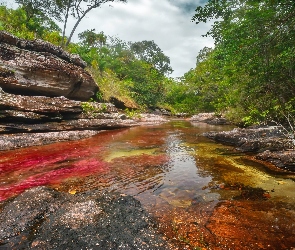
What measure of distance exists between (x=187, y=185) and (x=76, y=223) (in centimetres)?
268

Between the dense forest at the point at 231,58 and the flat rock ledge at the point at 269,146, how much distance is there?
32.1 inches

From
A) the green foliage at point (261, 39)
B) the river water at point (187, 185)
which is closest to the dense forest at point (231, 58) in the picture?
the green foliage at point (261, 39)

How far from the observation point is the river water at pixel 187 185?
2.74 m

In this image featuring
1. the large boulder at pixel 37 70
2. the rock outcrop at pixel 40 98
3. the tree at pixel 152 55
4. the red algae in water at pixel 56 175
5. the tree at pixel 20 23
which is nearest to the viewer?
the red algae in water at pixel 56 175

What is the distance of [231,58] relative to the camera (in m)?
8.02

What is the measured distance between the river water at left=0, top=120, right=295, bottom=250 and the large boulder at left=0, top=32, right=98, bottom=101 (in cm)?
492

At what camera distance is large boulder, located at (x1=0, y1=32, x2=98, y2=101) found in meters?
10.6

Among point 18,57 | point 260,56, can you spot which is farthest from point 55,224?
point 18,57

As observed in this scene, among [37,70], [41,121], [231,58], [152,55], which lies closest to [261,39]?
[231,58]

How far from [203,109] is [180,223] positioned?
34350 mm

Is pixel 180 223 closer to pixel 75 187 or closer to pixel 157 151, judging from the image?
pixel 75 187

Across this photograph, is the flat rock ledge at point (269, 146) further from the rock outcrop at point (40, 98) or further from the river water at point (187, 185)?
the rock outcrop at point (40, 98)

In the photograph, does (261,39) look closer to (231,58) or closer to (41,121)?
(231,58)

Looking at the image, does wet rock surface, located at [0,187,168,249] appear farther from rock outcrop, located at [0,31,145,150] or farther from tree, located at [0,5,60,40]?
tree, located at [0,5,60,40]
